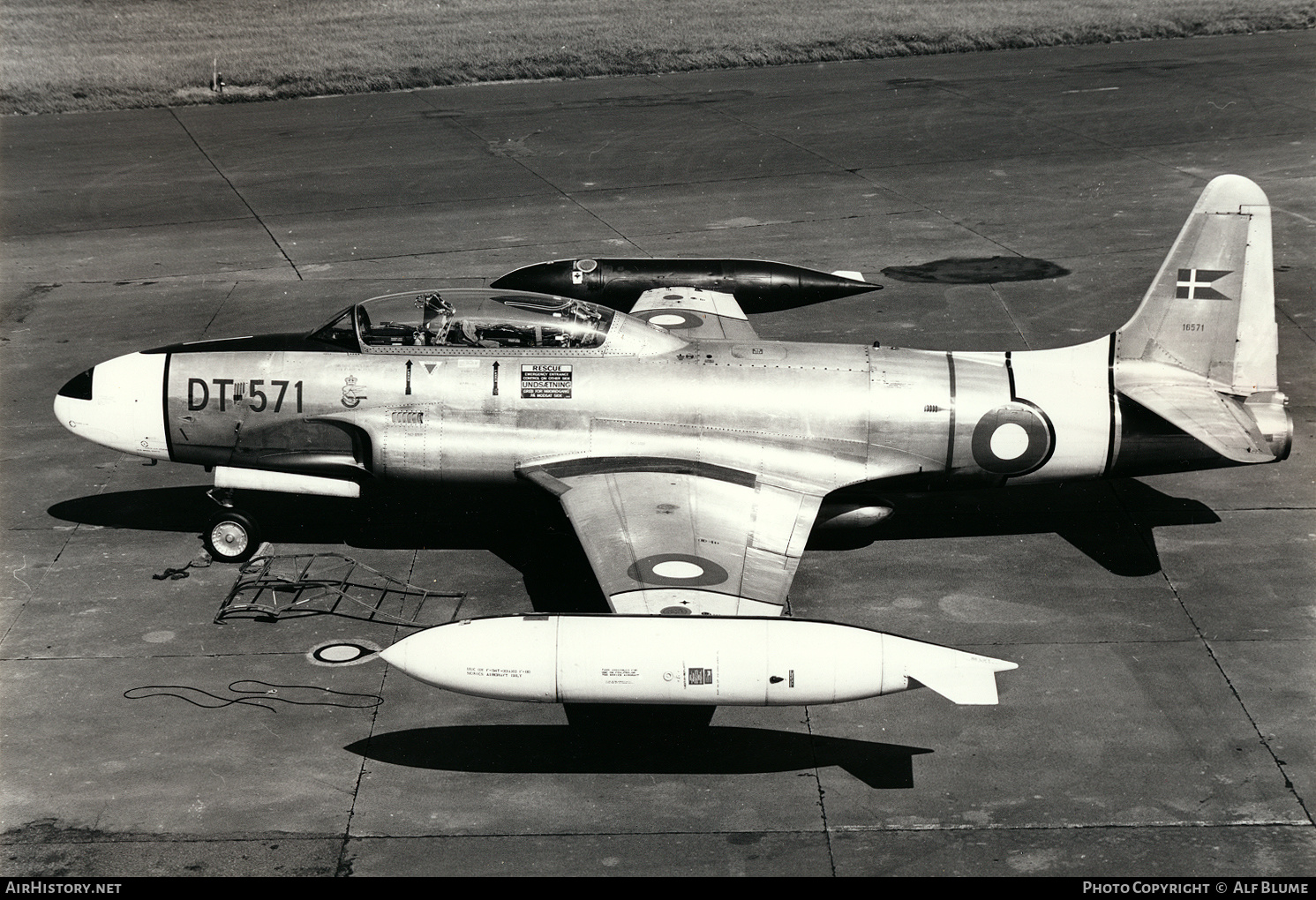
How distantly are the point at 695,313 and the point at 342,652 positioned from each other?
7031 millimetres

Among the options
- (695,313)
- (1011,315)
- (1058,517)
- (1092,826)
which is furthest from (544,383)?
(1011,315)

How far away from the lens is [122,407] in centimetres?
1385

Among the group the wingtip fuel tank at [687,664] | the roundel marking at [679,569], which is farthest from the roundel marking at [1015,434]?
the wingtip fuel tank at [687,664]

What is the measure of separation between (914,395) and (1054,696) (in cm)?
360

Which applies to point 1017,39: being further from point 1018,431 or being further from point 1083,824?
point 1083,824

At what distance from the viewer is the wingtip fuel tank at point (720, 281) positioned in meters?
17.8

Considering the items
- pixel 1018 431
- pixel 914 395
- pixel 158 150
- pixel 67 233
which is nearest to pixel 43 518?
pixel 914 395

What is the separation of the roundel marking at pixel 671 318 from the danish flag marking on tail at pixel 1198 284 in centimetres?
584

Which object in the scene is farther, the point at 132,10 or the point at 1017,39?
the point at 132,10

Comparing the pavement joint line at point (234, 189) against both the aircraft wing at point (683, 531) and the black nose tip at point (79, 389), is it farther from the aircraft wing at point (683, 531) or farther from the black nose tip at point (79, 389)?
the aircraft wing at point (683, 531)

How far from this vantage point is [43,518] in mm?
14930

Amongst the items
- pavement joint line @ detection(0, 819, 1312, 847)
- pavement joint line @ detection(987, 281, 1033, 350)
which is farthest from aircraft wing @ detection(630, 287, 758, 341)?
pavement joint line @ detection(0, 819, 1312, 847)

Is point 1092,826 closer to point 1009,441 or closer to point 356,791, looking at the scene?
point 1009,441
